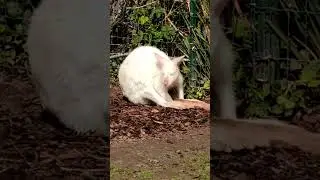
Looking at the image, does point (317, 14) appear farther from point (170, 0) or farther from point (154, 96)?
point (170, 0)

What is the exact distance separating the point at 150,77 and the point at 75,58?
1.35 metres

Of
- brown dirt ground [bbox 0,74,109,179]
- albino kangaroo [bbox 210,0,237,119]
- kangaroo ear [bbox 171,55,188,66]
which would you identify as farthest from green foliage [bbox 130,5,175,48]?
brown dirt ground [bbox 0,74,109,179]

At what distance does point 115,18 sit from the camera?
5387 mm

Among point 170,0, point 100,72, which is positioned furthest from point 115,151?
point 170,0

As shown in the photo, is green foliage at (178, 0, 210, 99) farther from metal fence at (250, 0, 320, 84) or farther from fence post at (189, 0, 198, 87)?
metal fence at (250, 0, 320, 84)

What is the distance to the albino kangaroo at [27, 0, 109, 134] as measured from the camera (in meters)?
3.21

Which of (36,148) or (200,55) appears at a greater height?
(200,55)

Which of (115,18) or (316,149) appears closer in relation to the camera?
(316,149)

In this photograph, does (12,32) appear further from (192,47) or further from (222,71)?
(192,47)

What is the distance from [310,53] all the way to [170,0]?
5.91 feet

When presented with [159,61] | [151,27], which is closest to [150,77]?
[159,61]

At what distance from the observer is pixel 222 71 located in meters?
3.63

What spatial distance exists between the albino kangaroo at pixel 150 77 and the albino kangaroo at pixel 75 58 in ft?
3.85

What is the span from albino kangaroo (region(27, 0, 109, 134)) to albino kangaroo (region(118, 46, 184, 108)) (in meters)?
1.17
